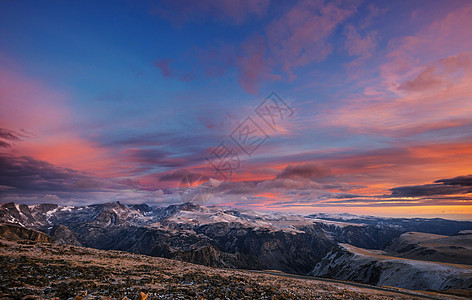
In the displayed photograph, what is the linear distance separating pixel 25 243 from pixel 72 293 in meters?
27.8

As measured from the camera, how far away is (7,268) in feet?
65.3

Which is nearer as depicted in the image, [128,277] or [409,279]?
[128,277]

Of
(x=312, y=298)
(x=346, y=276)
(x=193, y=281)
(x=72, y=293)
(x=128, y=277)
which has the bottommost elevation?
(x=346, y=276)

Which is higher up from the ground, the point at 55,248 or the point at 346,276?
the point at 55,248

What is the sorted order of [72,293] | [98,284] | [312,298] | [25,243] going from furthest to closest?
1. [25,243]
2. [312,298]
3. [98,284]
4. [72,293]

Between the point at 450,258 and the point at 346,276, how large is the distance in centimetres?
9969

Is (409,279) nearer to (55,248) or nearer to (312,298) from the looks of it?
(312,298)

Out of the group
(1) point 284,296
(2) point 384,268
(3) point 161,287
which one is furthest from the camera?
(2) point 384,268

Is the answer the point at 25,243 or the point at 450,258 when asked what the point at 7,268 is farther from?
the point at 450,258

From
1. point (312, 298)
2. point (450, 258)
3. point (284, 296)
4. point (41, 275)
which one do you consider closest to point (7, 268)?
point (41, 275)

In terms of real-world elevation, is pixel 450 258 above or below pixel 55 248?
below

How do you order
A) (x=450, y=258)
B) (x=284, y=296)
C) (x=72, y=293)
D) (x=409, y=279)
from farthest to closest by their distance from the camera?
(x=450, y=258), (x=409, y=279), (x=284, y=296), (x=72, y=293)

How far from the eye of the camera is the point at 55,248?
113ft

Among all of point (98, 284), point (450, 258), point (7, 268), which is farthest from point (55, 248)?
point (450, 258)
